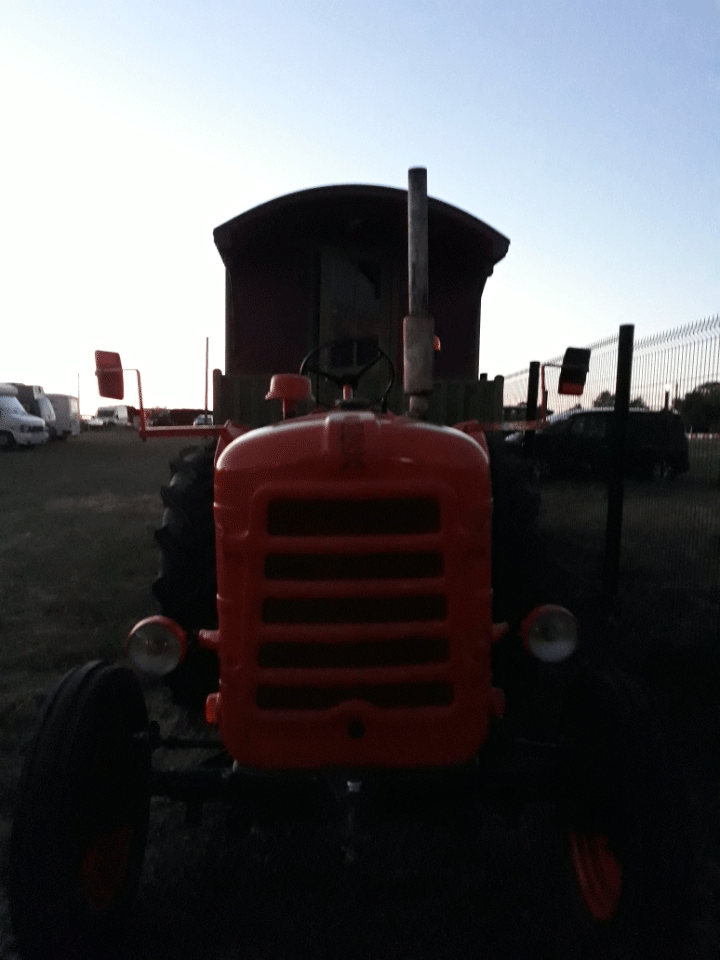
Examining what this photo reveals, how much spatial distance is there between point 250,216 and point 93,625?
2.96m

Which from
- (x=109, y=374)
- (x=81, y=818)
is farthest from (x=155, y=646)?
(x=109, y=374)

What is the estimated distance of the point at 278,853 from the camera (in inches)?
102

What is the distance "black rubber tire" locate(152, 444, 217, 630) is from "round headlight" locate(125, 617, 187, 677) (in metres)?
0.53

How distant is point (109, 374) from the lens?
8.50 ft

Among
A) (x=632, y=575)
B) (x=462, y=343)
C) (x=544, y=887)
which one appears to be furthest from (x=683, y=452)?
(x=544, y=887)

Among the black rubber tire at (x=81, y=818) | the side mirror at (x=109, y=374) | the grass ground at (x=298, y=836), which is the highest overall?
the side mirror at (x=109, y=374)

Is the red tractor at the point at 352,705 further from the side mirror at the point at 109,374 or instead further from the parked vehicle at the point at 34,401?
the parked vehicle at the point at 34,401

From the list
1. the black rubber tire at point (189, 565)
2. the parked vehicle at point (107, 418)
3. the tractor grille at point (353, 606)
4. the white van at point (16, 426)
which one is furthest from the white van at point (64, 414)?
the tractor grille at point (353, 606)

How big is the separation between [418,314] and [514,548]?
0.97 metres

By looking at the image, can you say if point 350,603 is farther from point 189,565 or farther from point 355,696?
point 189,565

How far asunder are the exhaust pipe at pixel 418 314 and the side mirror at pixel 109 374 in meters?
→ 1.05

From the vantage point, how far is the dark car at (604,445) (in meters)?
5.86

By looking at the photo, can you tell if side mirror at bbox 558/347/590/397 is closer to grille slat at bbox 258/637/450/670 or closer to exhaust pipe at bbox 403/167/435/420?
exhaust pipe at bbox 403/167/435/420

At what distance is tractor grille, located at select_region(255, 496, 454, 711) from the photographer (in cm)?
192
